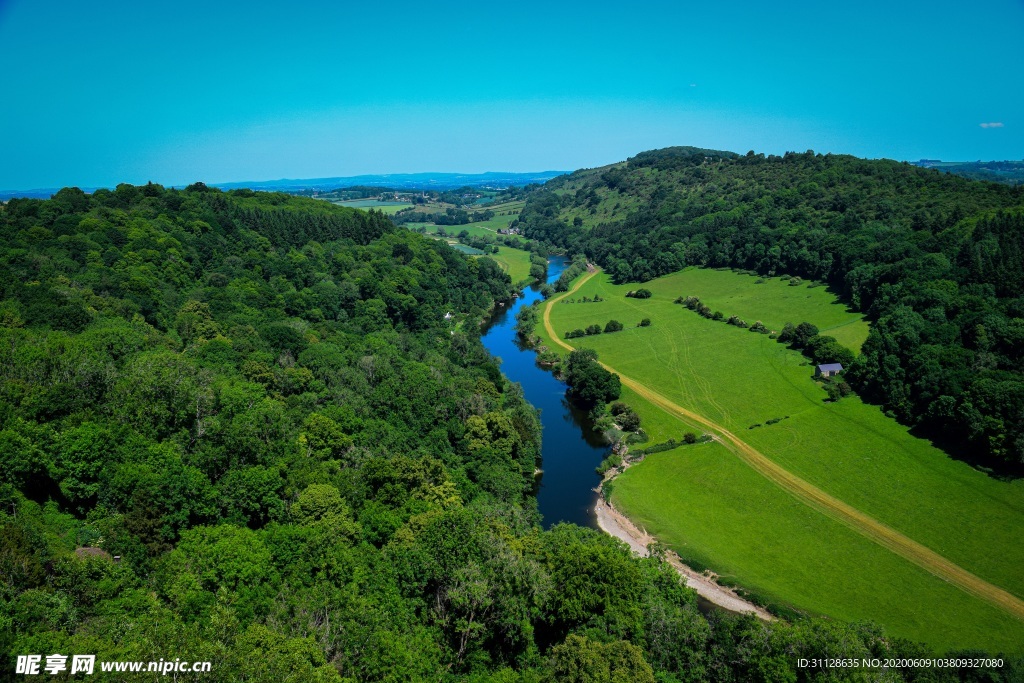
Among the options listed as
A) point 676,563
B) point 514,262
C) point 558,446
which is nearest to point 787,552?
point 676,563

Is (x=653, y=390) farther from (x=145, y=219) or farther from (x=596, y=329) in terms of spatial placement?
(x=145, y=219)

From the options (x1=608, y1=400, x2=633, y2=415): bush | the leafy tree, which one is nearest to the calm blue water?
the leafy tree

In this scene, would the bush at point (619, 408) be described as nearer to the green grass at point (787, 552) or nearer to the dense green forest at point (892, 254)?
the green grass at point (787, 552)

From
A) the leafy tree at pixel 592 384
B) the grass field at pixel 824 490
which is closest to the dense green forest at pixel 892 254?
the grass field at pixel 824 490

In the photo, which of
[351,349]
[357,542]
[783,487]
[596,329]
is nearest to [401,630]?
[357,542]

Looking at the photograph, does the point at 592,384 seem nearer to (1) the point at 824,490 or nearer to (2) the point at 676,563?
(1) the point at 824,490

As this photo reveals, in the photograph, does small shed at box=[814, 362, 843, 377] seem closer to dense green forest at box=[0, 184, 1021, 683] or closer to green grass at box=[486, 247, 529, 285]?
dense green forest at box=[0, 184, 1021, 683]

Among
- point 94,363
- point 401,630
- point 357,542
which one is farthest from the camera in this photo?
point 94,363
